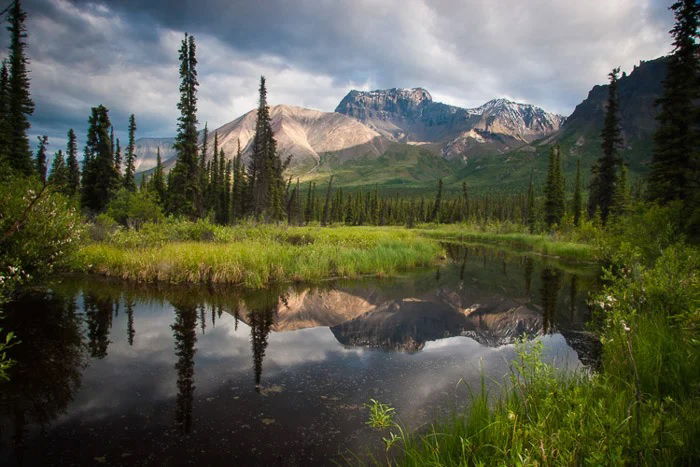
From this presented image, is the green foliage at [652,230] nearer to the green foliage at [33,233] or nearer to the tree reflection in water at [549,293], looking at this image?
the tree reflection in water at [549,293]

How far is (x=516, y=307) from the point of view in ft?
53.9

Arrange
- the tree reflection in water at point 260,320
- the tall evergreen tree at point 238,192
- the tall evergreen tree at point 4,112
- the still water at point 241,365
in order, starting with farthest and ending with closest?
the tall evergreen tree at point 238,192 → the tall evergreen tree at point 4,112 → the tree reflection in water at point 260,320 → the still water at point 241,365

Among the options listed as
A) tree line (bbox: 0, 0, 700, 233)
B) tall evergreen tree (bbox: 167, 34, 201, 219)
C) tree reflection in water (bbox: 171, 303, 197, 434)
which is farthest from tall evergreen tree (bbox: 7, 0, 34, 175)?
tree reflection in water (bbox: 171, 303, 197, 434)

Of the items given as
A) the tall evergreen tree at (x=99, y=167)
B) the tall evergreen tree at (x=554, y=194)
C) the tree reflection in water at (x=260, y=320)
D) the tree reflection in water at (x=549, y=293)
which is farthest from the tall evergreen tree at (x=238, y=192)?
the tree reflection in water at (x=260, y=320)

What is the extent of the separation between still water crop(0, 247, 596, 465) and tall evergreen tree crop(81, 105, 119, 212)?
37623 millimetres

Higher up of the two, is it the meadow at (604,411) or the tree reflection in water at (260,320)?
the meadow at (604,411)

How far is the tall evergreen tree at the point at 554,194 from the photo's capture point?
194 ft

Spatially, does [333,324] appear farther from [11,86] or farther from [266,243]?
[11,86]

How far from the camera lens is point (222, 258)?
17.9m

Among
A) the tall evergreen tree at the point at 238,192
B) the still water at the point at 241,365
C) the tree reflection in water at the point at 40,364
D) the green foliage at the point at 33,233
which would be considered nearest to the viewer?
the still water at the point at 241,365

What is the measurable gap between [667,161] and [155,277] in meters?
34.4

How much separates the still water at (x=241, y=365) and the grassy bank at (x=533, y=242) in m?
19.8

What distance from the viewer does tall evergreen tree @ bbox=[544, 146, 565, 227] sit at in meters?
59.1

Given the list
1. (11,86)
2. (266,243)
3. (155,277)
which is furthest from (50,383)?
(11,86)
